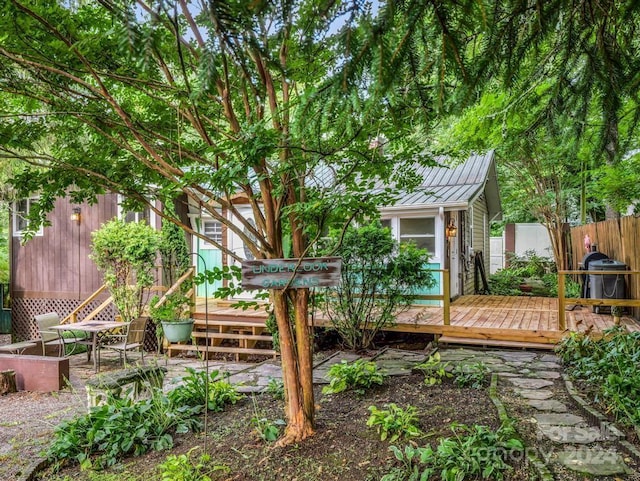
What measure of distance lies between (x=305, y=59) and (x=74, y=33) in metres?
1.57

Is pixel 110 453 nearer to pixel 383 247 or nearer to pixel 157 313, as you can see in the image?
pixel 383 247

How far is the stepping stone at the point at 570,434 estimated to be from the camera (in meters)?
3.20

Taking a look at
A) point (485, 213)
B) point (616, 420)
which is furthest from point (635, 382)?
point (485, 213)

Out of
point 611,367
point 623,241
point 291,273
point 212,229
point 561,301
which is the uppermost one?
point 212,229

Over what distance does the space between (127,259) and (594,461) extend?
8.69 m

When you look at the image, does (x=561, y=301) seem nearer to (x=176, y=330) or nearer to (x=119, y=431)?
(x=119, y=431)

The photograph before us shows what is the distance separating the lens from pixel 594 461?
→ 9.48 ft

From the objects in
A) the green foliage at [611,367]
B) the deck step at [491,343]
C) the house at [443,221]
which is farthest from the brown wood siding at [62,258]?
the green foliage at [611,367]

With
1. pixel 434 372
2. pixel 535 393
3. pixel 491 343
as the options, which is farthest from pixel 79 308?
pixel 535 393

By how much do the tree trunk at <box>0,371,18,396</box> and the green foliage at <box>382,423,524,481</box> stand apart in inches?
229

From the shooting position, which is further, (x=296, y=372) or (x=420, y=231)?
(x=420, y=231)

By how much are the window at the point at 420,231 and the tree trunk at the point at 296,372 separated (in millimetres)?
6499

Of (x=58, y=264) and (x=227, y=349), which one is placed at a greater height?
(x=58, y=264)

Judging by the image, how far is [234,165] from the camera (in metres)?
2.69
